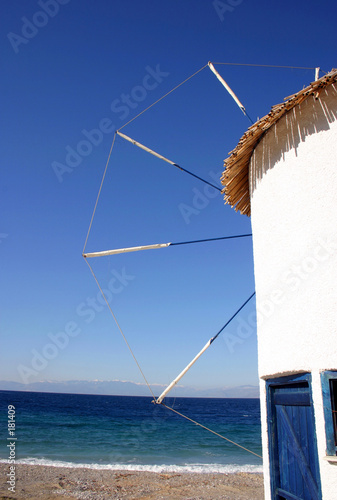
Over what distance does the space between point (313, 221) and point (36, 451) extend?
2129 centimetres

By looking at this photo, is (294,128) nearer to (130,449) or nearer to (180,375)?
(180,375)

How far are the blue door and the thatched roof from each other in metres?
2.96

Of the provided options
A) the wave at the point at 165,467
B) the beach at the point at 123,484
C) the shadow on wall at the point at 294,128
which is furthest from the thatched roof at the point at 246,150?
the wave at the point at 165,467

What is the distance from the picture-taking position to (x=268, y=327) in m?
4.46

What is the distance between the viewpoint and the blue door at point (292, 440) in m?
3.69

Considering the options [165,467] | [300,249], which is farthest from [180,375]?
[165,467]

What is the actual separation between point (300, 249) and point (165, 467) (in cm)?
1550

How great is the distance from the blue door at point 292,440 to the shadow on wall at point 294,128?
2.66 m

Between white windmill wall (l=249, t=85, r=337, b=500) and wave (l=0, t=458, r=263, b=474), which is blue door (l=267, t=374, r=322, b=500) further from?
wave (l=0, t=458, r=263, b=474)

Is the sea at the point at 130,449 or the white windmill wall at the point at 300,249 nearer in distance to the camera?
the white windmill wall at the point at 300,249

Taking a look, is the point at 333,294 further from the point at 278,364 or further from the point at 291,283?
the point at 278,364

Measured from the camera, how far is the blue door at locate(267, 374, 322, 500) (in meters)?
3.69

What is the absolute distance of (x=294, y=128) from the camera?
14.6 ft

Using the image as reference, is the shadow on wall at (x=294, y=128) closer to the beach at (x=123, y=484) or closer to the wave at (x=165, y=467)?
the beach at (x=123, y=484)
